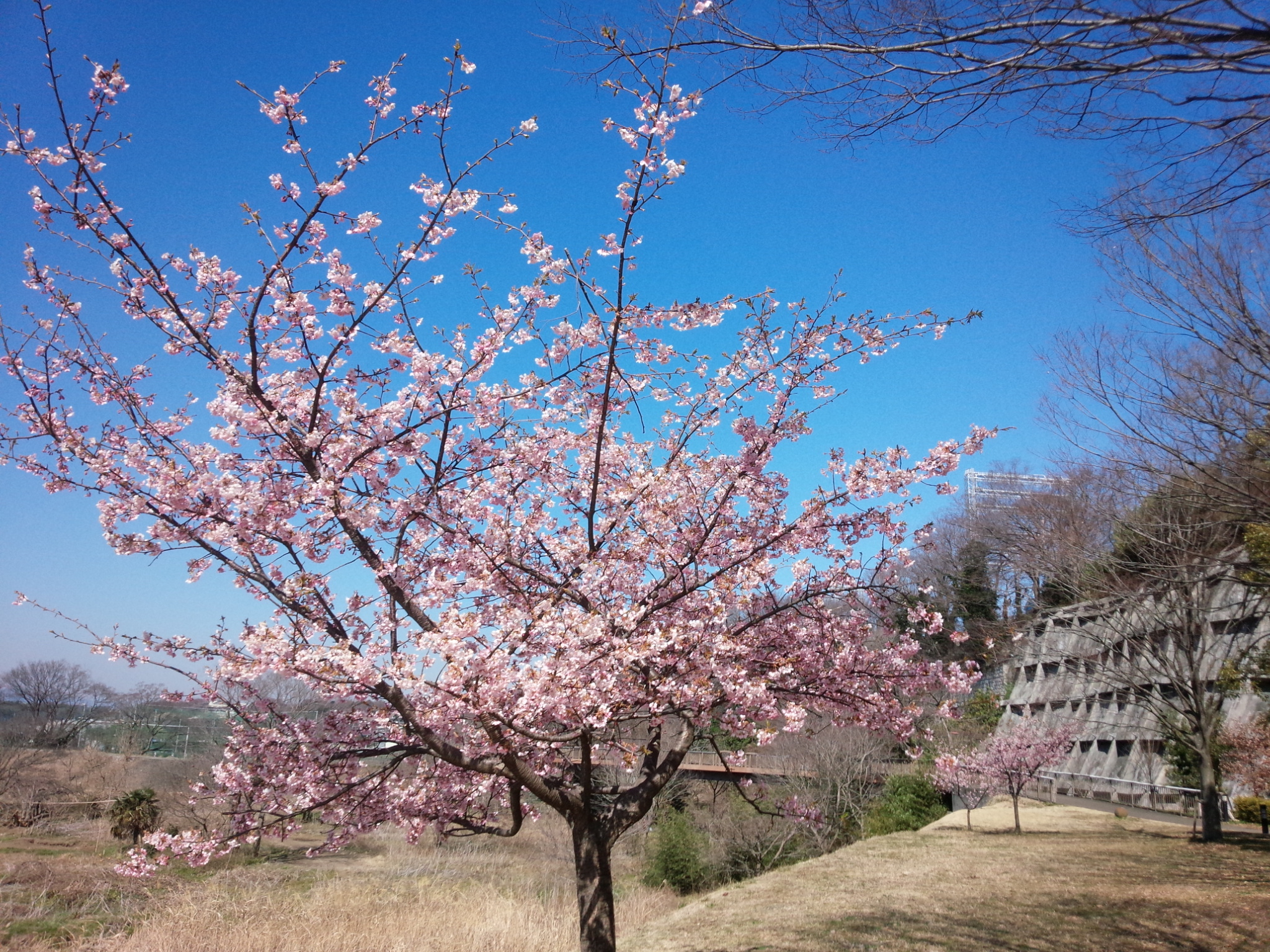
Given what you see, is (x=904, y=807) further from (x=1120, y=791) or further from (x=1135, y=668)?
(x=1135, y=668)

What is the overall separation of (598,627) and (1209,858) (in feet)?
48.5

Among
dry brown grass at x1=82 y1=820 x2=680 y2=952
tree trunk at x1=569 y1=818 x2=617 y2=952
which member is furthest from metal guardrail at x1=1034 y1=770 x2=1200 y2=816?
tree trunk at x1=569 y1=818 x2=617 y2=952

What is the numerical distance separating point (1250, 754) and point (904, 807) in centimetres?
969

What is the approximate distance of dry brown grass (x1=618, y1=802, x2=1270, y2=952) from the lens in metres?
8.15

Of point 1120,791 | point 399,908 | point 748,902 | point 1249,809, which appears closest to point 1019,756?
point 1249,809

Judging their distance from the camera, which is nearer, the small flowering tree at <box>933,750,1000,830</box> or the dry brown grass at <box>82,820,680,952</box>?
the dry brown grass at <box>82,820,680,952</box>

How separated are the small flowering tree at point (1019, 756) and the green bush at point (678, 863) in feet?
25.7

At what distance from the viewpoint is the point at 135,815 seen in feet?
69.5

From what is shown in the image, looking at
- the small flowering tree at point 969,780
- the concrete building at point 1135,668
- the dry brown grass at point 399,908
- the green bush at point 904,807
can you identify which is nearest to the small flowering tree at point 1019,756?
the small flowering tree at point 969,780

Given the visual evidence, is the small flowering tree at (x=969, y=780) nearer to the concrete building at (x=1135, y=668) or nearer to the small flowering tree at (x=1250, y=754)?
the concrete building at (x=1135, y=668)

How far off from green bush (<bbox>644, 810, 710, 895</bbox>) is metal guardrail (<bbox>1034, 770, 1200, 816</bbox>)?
1128 cm

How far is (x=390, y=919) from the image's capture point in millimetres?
10141

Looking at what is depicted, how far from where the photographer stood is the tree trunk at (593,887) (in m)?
4.87

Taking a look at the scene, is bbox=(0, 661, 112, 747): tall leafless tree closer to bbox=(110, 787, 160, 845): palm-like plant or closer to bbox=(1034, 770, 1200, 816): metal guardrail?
bbox=(110, 787, 160, 845): palm-like plant
